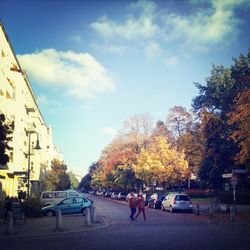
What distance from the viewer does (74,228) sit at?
20.7 metres

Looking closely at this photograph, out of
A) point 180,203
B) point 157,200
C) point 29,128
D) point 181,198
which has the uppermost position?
point 29,128

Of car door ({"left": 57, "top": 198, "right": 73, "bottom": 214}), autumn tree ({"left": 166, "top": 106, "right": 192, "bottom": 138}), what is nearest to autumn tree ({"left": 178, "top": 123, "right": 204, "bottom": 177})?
autumn tree ({"left": 166, "top": 106, "right": 192, "bottom": 138})

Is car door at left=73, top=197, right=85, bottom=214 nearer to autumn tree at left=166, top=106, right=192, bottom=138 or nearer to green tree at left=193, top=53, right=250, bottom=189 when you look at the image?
green tree at left=193, top=53, right=250, bottom=189

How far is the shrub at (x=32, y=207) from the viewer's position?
29.9 m

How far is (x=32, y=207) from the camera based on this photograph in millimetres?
29984

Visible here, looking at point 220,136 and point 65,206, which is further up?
point 220,136

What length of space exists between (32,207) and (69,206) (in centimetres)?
336

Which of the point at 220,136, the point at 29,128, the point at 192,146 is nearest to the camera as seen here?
the point at 220,136

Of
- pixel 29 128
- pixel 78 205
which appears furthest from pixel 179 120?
pixel 78 205

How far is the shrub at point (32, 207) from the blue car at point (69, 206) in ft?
4.63

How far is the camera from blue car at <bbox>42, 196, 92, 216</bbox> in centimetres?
3209

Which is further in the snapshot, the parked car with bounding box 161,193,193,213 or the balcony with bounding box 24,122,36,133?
the balcony with bounding box 24,122,36,133

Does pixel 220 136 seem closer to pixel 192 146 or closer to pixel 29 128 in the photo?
pixel 192 146

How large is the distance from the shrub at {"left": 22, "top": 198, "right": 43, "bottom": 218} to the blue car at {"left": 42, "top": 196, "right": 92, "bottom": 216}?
1412 mm
